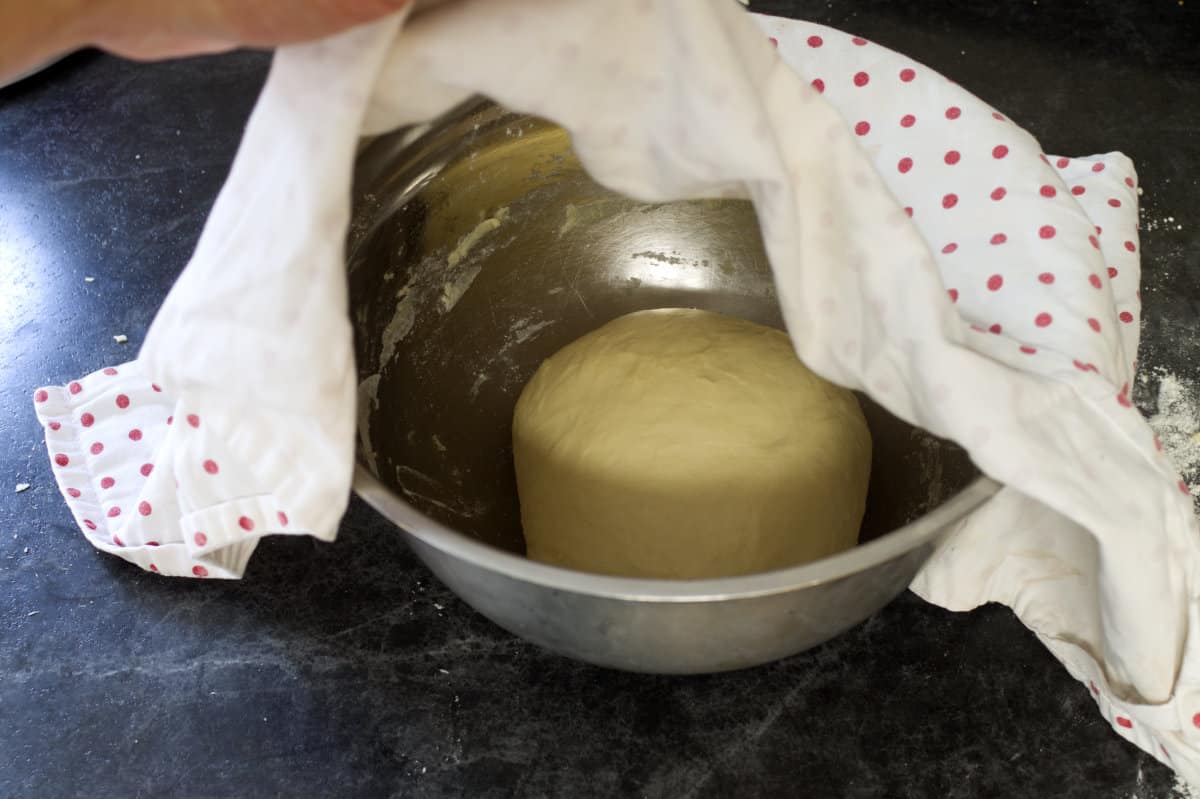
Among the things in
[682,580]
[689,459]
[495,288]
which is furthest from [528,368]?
[682,580]

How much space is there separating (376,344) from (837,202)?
34 cm

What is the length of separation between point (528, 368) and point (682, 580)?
0.40 meters

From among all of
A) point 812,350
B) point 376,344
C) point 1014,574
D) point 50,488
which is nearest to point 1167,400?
point 1014,574

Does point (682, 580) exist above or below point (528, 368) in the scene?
above

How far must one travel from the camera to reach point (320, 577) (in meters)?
0.72

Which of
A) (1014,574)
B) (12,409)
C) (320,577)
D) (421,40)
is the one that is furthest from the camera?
(12,409)

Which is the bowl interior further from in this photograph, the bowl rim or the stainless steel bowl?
the bowl rim

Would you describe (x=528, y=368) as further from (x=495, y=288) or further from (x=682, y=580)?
(x=682, y=580)

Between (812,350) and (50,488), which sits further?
(50,488)

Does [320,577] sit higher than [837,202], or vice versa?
[837,202]

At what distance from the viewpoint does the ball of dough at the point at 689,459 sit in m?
0.65

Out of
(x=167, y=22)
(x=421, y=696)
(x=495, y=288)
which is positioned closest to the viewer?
(x=167, y=22)

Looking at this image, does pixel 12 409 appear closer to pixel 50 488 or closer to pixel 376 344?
pixel 50 488

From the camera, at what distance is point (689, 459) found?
0.66 meters
